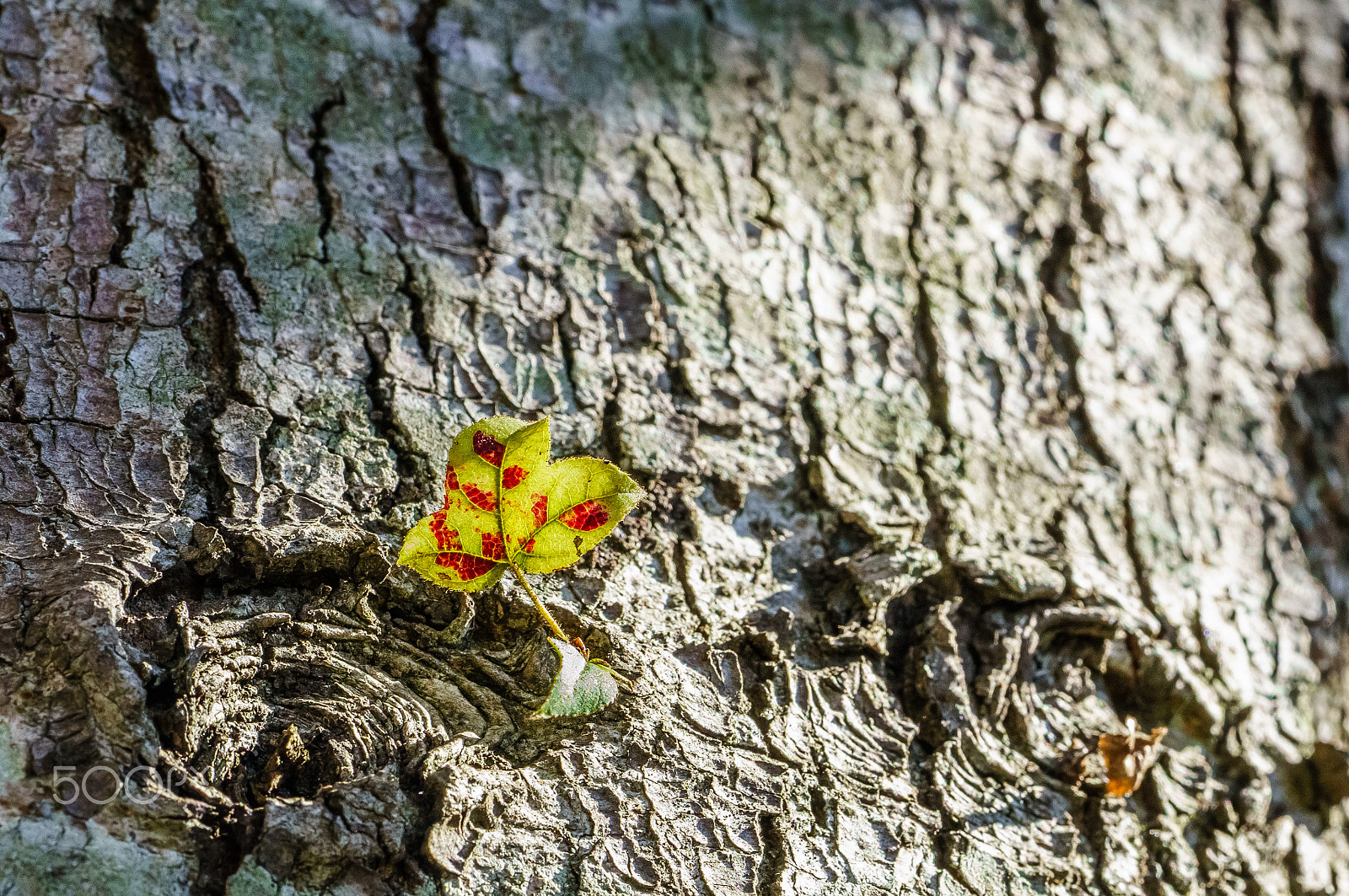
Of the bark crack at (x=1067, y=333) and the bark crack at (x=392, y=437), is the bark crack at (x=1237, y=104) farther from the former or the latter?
the bark crack at (x=392, y=437)

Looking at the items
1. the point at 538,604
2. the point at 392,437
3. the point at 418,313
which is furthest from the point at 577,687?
the point at 418,313

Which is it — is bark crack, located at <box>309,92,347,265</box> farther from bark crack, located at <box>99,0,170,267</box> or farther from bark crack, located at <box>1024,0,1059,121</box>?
bark crack, located at <box>1024,0,1059,121</box>

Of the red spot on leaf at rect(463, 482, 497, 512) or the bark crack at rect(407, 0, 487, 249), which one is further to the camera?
the bark crack at rect(407, 0, 487, 249)

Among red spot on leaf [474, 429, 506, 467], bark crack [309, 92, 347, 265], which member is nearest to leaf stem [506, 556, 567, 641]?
red spot on leaf [474, 429, 506, 467]

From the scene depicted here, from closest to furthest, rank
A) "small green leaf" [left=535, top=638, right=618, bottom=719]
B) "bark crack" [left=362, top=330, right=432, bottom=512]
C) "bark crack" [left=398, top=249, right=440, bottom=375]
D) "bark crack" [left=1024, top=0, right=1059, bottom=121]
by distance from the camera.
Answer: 1. "small green leaf" [left=535, top=638, right=618, bottom=719]
2. "bark crack" [left=362, top=330, right=432, bottom=512]
3. "bark crack" [left=398, top=249, right=440, bottom=375]
4. "bark crack" [left=1024, top=0, right=1059, bottom=121]

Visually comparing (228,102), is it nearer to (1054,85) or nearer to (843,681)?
(843,681)

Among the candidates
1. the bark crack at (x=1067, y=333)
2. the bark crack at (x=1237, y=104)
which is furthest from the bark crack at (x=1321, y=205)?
the bark crack at (x=1067, y=333)
